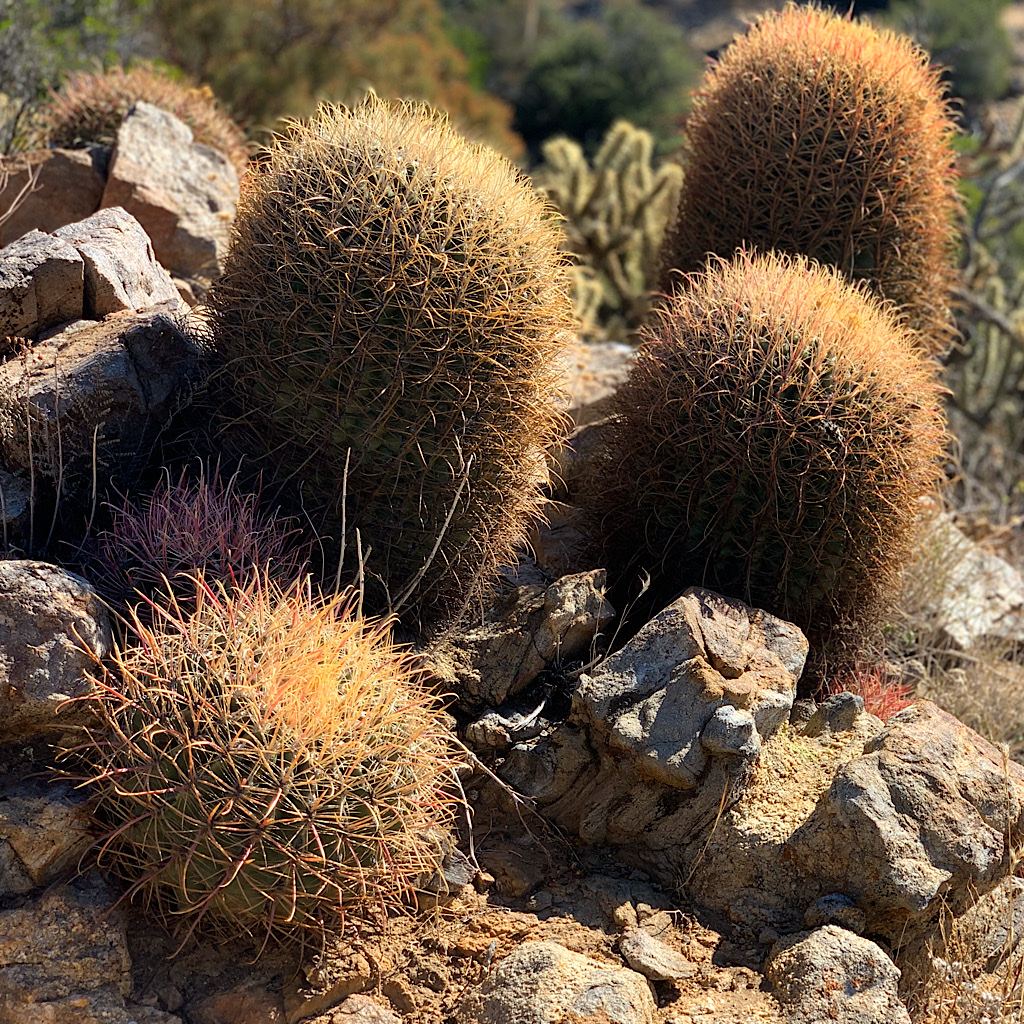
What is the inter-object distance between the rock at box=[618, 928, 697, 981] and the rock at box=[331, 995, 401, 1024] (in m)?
0.67

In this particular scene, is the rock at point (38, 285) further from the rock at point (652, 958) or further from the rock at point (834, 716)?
the rock at point (834, 716)

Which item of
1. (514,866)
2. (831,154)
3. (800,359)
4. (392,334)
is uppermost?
(831,154)

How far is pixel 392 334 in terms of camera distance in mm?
3480

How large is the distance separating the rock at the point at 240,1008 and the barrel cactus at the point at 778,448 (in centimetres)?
196

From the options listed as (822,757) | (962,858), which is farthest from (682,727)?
(962,858)

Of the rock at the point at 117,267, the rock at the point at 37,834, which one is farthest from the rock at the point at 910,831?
the rock at the point at 117,267

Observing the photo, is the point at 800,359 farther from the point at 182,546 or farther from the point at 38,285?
the point at 38,285

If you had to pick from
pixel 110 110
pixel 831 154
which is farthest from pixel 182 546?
pixel 110 110

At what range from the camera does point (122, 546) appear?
11.3ft

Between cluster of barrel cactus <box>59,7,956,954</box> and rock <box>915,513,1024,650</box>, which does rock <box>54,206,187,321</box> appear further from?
rock <box>915,513,1024,650</box>

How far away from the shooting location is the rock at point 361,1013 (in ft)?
9.77

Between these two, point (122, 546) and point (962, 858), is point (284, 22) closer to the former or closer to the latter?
point (122, 546)

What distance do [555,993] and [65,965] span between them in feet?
4.12

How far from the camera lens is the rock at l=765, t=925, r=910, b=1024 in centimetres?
300
